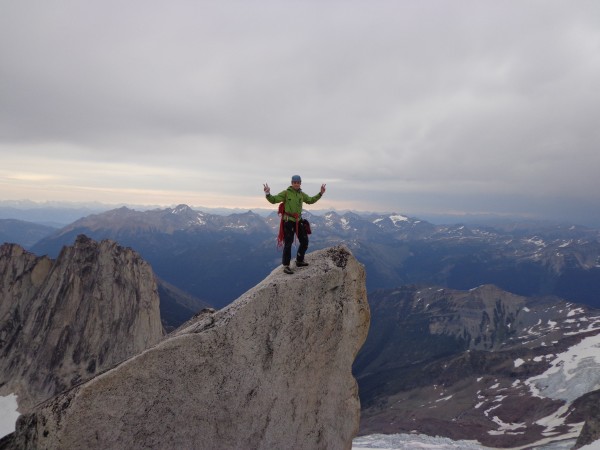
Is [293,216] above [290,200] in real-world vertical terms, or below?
below

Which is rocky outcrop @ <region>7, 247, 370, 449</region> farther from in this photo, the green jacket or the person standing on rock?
the green jacket

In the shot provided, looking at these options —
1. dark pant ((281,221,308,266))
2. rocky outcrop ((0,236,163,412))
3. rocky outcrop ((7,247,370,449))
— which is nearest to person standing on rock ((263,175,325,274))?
dark pant ((281,221,308,266))

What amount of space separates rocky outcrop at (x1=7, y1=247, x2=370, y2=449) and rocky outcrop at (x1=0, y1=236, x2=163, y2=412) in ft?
311

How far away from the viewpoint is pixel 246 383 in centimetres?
1781

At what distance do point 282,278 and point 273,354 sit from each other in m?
3.44

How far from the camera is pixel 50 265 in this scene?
126 metres

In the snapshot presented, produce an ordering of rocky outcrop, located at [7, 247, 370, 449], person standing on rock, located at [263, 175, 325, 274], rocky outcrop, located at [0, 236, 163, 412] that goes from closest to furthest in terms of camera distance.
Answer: rocky outcrop, located at [7, 247, 370, 449], person standing on rock, located at [263, 175, 325, 274], rocky outcrop, located at [0, 236, 163, 412]

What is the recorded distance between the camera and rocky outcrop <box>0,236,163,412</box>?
9912cm

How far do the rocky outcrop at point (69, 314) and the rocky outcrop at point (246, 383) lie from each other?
311ft

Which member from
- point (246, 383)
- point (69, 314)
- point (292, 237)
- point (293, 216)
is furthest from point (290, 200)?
point (69, 314)

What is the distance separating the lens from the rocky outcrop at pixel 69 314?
325 ft

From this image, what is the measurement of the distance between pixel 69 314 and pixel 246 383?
361 feet

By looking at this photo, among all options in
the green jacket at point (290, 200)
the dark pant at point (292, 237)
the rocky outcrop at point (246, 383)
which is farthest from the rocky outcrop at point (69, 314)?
the green jacket at point (290, 200)

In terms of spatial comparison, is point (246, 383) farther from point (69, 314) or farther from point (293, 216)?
point (69, 314)
